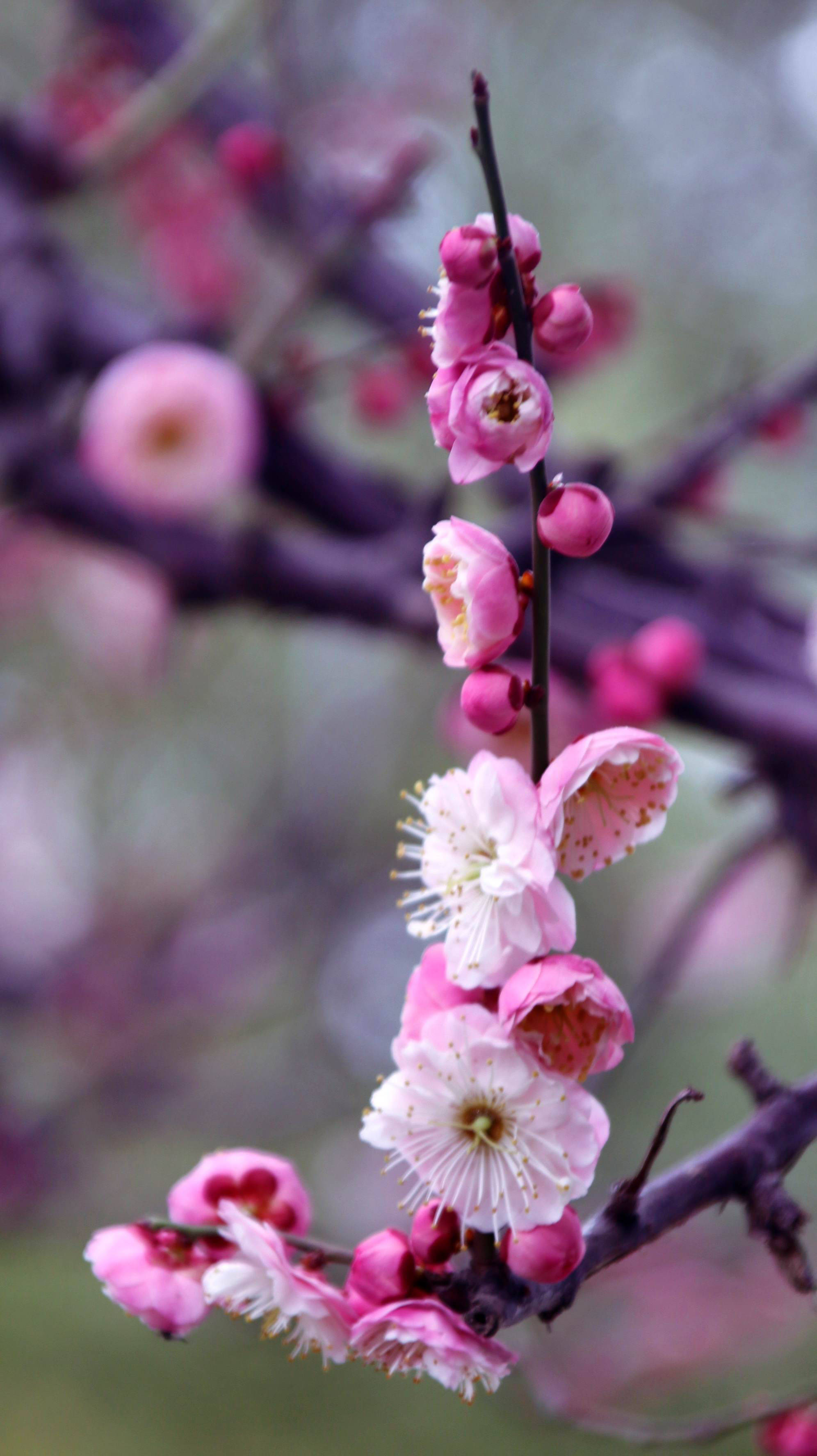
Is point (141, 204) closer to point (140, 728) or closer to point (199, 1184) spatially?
point (140, 728)

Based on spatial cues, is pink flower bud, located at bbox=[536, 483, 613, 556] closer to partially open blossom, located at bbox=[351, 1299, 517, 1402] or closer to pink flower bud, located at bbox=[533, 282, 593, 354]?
pink flower bud, located at bbox=[533, 282, 593, 354]

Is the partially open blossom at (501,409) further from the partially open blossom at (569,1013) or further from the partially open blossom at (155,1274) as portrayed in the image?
the partially open blossom at (155,1274)

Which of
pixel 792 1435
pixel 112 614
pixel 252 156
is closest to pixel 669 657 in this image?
pixel 792 1435

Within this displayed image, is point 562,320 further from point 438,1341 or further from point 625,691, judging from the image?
point 625,691

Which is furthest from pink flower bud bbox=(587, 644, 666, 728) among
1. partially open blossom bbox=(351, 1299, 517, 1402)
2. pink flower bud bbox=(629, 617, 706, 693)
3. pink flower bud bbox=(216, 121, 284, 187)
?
pink flower bud bbox=(216, 121, 284, 187)

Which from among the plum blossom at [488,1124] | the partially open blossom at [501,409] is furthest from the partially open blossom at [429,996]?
the partially open blossom at [501,409]

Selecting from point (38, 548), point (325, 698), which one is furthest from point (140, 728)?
point (38, 548)
